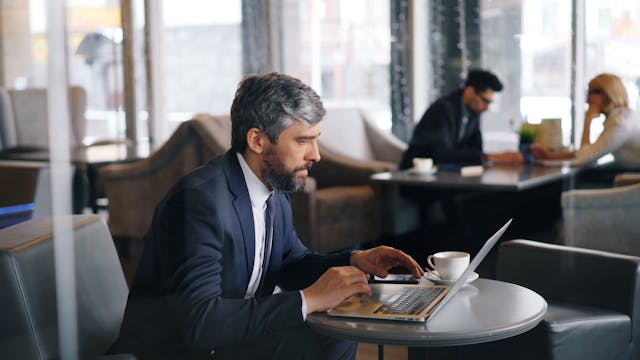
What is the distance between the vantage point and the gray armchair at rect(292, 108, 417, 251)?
5.77ft

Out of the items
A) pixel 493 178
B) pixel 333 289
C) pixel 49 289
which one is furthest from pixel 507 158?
pixel 49 289

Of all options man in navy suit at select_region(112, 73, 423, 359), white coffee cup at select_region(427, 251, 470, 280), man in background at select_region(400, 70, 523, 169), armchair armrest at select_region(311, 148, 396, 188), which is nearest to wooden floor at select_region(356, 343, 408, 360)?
man in navy suit at select_region(112, 73, 423, 359)

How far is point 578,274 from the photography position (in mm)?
2025

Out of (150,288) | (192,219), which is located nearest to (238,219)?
(192,219)

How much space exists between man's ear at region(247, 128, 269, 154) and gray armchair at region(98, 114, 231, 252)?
0.14ft

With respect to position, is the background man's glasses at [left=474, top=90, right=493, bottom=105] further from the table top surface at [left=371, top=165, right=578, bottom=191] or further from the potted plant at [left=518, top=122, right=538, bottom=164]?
the table top surface at [left=371, top=165, right=578, bottom=191]

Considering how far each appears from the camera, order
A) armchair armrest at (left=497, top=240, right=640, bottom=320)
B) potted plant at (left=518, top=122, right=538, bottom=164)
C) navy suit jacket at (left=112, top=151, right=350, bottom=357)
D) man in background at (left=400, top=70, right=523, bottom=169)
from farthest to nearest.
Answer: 1. man in background at (left=400, top=70, right=523, bottom=169)
2. potted plant at (left=518, top=122, right=538, bottom=164)
3. armchair armrest at (left=497, top=240, right=640, bottom=320)
4. navy suit jacket at (left=112, top=151, right=350, bottom=357)

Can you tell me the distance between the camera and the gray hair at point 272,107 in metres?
1.49

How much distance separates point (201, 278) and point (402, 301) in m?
0.36

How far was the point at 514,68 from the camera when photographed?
2.96m

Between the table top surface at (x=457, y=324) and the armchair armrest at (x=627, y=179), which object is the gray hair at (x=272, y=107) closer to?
the table top surface at (x=457, y=324)

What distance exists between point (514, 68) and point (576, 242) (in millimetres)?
985

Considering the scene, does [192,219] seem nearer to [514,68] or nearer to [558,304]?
[558,304]

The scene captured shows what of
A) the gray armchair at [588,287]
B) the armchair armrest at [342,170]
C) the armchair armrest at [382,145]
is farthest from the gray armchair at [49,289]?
the gray armchair at [588,287]
